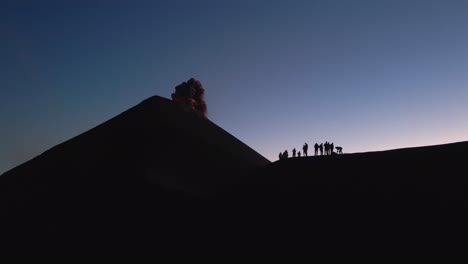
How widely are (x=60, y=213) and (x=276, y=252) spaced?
966 cm

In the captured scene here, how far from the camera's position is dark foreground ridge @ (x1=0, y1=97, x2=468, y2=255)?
28.8 feet

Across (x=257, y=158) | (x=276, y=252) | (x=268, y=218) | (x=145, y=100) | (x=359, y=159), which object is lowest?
(x=276, y=252)

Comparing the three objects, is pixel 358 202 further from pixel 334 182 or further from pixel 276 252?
pixel 276 252

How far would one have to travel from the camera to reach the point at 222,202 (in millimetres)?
11977

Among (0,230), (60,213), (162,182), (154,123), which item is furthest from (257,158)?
(0,230)

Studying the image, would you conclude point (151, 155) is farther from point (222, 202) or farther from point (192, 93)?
point (192, 93)

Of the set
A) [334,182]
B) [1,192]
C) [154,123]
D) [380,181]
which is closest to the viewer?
[380,181]

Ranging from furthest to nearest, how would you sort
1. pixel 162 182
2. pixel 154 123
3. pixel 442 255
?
pixel 154 123
pixel 162 182
pixel 442 255

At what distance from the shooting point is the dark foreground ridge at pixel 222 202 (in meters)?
8.77

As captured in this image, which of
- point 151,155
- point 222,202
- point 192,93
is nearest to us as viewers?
point 222,202

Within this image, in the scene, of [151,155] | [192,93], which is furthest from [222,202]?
[192,93]

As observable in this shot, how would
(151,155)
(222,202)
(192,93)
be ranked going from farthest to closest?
(192,93), (151,155), (222,202)

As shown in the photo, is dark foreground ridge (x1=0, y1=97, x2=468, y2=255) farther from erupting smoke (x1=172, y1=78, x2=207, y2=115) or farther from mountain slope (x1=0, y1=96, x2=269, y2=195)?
erupting smoke (x1=172, y1=78, x2=207, y2=115)

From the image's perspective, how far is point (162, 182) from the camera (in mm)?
13727
